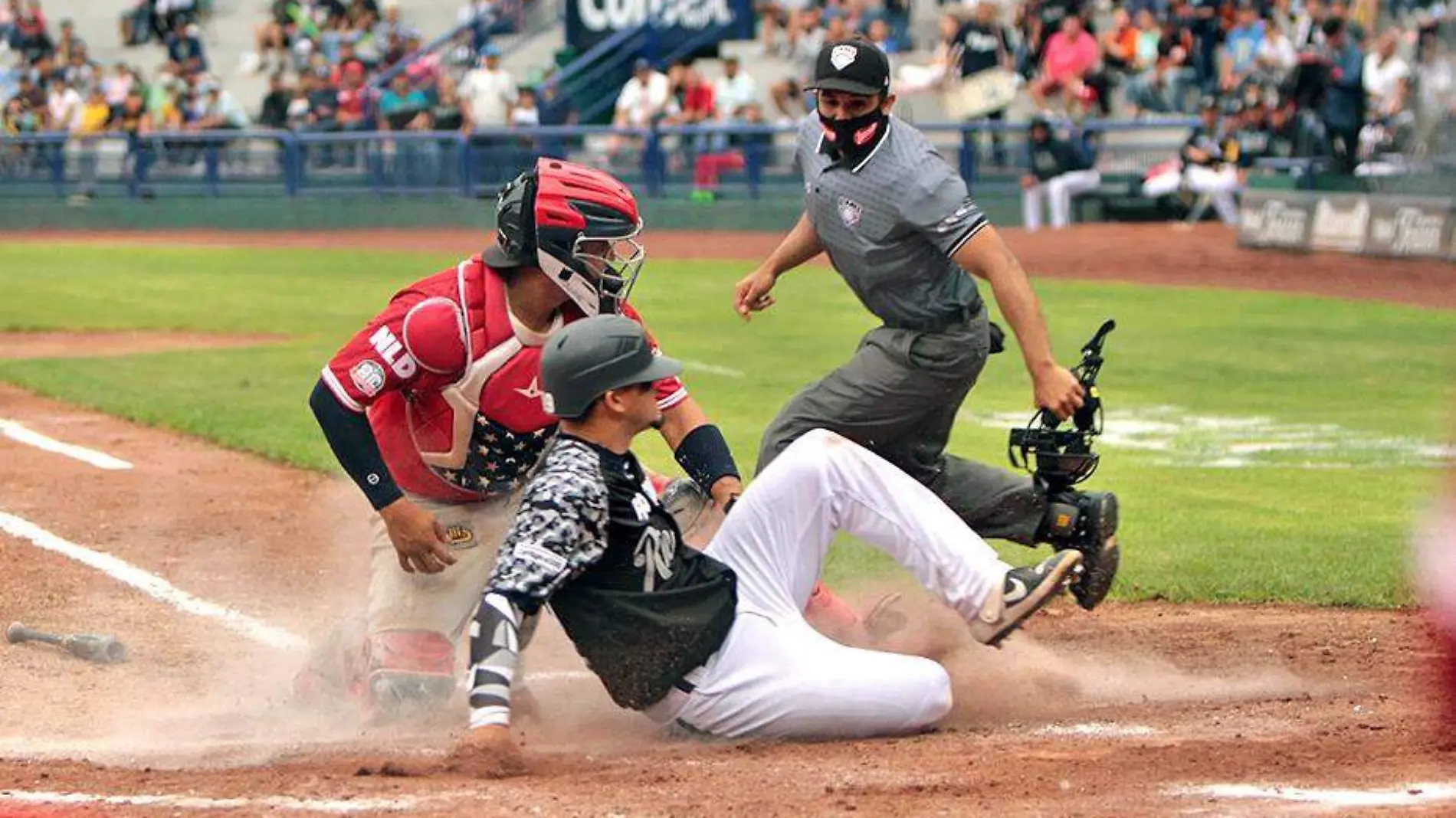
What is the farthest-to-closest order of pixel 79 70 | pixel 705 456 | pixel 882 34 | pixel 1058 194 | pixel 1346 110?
pixel 79 70 → pixel 882 34 → pixel 1058 194 → pixel 1346 110 → pixel 705 456

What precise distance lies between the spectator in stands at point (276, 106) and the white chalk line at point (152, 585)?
22.0 meters

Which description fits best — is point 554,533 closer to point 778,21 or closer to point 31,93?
point 778,21

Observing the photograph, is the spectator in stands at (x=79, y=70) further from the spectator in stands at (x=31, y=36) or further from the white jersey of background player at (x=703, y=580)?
the white jersey of background player at (x=703, y=580)

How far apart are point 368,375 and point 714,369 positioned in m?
9.19

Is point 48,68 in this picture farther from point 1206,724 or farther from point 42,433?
point 1206,724

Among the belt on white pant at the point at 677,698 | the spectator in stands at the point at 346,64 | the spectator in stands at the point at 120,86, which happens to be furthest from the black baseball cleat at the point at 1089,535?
the spectator in stands at the point at 120,86

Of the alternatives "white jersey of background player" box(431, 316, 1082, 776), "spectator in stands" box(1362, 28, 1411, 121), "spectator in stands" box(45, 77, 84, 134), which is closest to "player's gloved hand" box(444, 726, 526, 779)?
"white jersey of background player" box(431, 316, 1082, 776)

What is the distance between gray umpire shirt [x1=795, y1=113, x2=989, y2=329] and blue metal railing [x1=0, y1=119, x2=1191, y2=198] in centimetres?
1821

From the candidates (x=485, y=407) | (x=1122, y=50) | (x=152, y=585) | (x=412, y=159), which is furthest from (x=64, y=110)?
(x=485, y=407)

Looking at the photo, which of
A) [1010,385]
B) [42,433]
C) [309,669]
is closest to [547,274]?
[309,669]

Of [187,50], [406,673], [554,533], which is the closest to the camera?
[554,533]

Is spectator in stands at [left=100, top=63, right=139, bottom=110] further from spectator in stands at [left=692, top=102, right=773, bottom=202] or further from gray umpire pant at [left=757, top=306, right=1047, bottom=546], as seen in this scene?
gray umpire pant at [left=757, top=306, right=1047, bottom=546]

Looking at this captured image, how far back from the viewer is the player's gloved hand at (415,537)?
6277 millimetres

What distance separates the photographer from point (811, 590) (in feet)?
20.5
